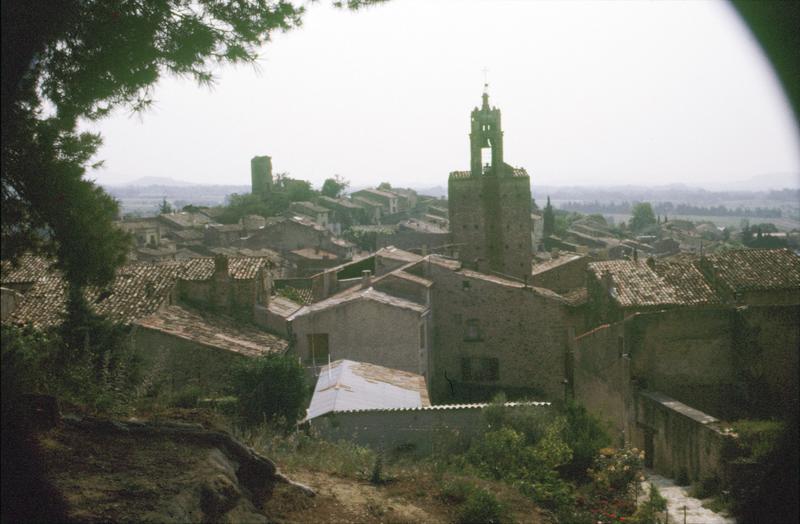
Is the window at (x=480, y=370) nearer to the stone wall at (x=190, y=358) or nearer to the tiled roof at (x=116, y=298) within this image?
the stone wall at (x=190, y=358)

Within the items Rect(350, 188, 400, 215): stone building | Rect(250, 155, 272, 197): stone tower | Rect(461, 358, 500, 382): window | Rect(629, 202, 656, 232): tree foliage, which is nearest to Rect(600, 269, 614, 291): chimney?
Rect(461, 358, 500, 382): window

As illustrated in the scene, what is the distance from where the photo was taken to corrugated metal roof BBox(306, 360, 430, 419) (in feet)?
44.2

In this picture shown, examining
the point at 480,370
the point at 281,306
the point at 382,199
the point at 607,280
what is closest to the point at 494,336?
the point at 480,370

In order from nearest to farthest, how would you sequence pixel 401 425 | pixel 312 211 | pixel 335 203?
pixel 401 425 < pixel 312 211 < pixel 335 203

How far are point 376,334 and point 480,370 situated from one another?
4891mm

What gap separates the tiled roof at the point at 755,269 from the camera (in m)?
23.8

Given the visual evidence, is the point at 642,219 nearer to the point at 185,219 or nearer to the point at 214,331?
the point at 185,219

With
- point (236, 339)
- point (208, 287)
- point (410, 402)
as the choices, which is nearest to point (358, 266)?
point (208, 287)

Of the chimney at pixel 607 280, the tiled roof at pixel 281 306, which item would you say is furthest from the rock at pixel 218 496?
the chimney at pixel 607 280

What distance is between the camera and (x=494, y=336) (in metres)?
23.8

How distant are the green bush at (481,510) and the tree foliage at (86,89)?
523 cm

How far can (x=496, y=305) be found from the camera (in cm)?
2369

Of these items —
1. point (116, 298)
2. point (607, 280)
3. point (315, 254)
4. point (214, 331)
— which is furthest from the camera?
point (315, 254)

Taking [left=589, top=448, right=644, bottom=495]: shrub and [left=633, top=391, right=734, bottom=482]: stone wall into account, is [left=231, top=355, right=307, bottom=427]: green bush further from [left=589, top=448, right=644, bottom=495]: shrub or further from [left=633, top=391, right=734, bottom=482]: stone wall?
[left=633, top=391, right=734, bottom=482]: stone wall
